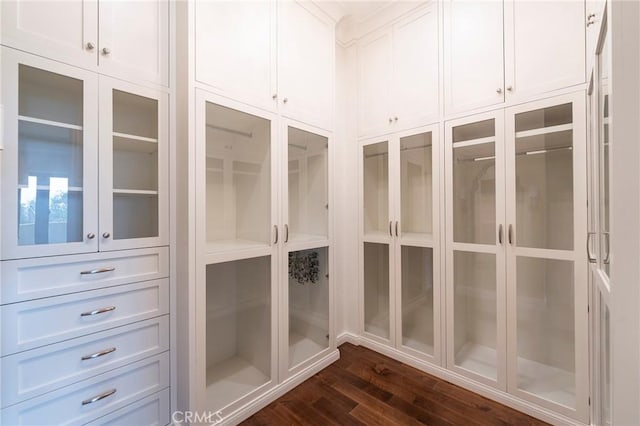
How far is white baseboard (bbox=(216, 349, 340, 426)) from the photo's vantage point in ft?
5.33

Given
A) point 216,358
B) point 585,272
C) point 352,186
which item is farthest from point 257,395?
point 585,272

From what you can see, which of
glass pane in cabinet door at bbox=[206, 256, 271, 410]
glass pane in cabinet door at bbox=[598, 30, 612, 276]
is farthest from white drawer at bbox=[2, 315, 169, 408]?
glass pane in cabinet door at bbox=[598, 30, 612, 276]

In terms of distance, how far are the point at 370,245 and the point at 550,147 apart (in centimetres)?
157

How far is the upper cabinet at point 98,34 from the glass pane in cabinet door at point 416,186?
1929 millimetres

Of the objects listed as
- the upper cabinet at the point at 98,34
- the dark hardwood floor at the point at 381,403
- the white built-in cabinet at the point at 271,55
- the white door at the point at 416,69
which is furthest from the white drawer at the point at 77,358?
the white door at the point at 416,69

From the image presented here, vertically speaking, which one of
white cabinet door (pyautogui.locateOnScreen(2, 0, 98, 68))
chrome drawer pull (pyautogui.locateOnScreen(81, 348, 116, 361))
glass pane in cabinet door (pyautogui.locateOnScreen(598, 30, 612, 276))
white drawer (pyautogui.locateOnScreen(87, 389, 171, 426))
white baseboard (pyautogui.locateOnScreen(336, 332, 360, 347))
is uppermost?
white cabinet door (pyautogui.locateOnScreen(2, 0, 98, 68))

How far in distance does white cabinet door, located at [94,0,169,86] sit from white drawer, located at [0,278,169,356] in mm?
1175

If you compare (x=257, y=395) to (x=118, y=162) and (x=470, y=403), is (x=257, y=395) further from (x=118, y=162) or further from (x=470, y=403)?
(x=118, y=162)

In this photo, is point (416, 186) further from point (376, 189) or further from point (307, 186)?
point (307, 186)

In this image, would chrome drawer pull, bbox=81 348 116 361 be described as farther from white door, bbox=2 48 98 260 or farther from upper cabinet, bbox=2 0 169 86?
upper cabinet, bbox=2 0 169 86

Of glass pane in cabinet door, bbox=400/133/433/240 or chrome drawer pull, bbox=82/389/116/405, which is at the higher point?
glass pane in cabinet door, bbox=400/133/433/240

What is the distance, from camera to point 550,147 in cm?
175

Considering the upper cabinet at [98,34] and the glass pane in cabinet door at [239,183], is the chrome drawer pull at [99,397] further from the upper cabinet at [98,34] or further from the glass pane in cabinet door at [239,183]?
the upper cabinet at [98,34]

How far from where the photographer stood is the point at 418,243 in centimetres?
224
